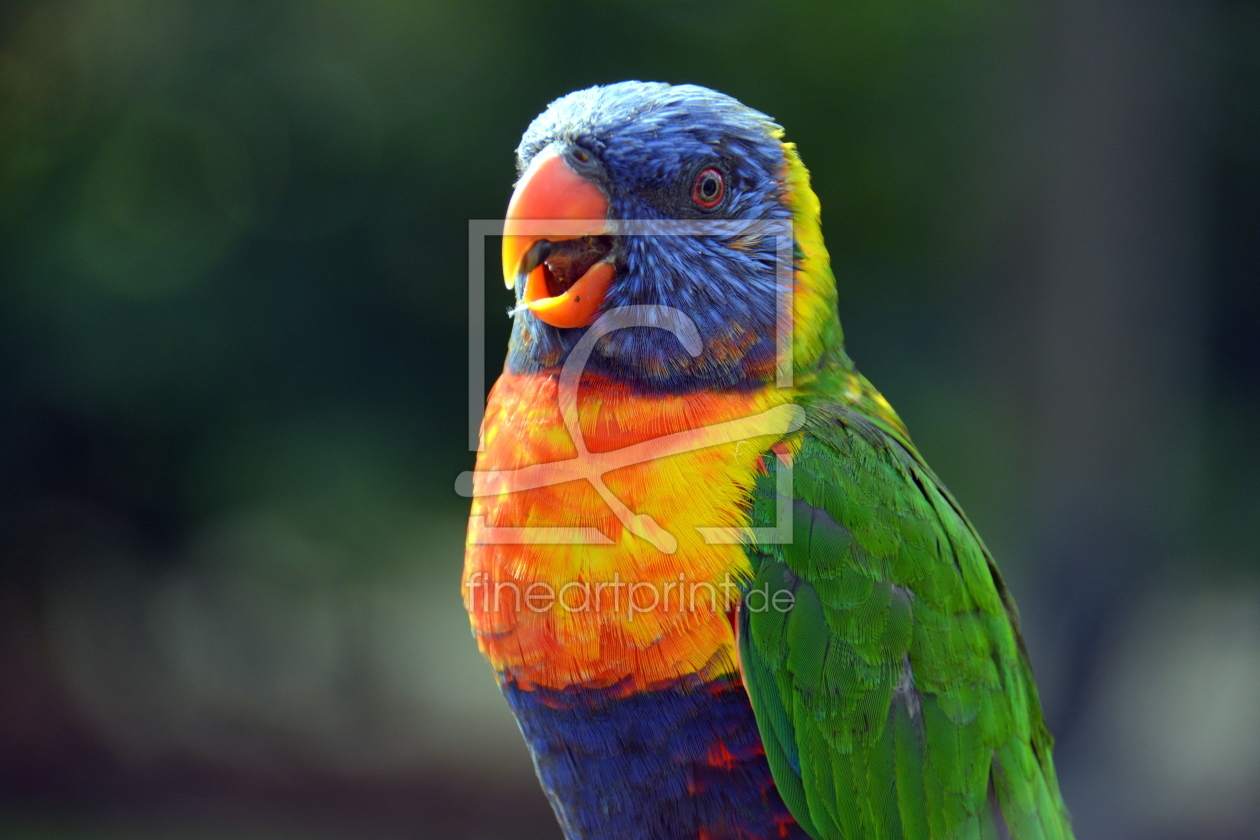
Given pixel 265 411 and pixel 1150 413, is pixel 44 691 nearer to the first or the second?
pixel 265 411

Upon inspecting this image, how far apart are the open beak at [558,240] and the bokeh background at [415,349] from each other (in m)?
1.85

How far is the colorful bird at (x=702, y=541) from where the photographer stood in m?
1.33

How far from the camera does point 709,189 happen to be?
1.48m

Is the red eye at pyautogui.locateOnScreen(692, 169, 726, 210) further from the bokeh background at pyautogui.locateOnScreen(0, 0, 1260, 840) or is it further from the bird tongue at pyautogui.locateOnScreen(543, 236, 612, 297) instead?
the bokeh background at pyautogui.locateOnScreen(0, 0, 1260, 840)

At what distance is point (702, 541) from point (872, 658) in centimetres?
32

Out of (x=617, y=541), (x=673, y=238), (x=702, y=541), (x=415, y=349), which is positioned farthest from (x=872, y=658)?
(x=415, y=349)

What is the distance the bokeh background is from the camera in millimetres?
3344

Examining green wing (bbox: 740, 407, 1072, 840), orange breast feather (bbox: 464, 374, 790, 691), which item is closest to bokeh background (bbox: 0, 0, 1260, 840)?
orange breast feather (bbox: 464, 374, 790, 691)

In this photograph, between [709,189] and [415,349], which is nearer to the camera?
[709,189]

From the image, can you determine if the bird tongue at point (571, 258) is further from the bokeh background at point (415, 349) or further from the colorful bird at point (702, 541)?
the bokeh background at point (415, 349)

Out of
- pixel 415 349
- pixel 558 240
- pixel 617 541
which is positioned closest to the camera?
pixel 617 541

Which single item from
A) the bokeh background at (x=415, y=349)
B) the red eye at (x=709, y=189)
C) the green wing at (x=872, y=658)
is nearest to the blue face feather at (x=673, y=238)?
the red eye at (x=709, y=189)

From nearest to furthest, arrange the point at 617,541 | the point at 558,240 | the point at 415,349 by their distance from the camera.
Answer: the point at 617,541 → the point at 558,240 → the point at 415,349

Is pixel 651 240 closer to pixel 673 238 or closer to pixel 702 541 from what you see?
pixel 673 238
